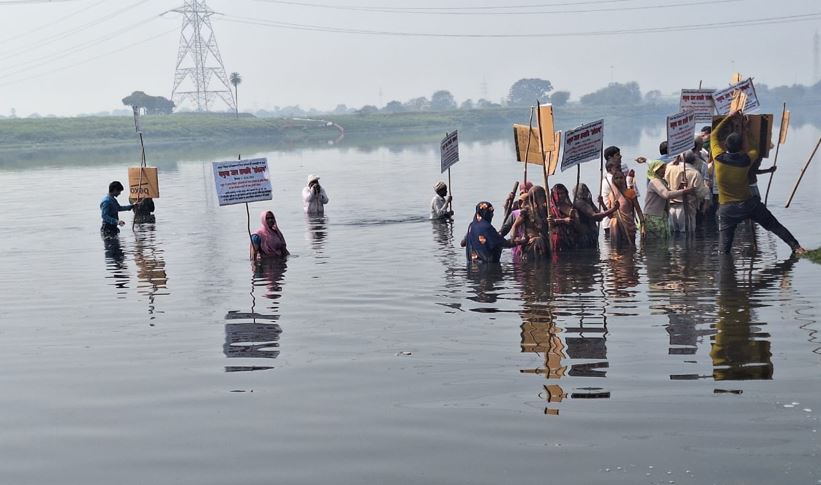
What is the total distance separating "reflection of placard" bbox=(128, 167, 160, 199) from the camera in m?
24.8

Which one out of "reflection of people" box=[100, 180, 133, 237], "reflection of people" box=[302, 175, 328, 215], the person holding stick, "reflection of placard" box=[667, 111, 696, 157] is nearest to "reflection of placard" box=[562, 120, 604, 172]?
"reflection of placard" box=[667, 111, 696, 157]

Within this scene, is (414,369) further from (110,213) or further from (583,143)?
(110,213)

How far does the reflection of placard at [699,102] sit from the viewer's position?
64.5ft

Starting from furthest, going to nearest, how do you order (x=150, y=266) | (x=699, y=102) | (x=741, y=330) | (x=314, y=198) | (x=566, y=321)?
(x=314, y=198)
(x=699, y=102)
(x=150, y=266)
(x=566, y=321)
(x=741, y=330)

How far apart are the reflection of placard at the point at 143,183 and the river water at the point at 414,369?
5988 millimetres

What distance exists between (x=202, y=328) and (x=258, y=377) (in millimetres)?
2743

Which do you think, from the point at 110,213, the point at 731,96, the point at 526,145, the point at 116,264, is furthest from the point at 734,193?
the point at 110,213

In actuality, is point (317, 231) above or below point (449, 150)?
below

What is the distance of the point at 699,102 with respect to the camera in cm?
1992

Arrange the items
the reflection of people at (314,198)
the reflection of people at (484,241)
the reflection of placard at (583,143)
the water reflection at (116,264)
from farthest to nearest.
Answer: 1. the reflection of people at (314,198)
2. the reflection of placard at (583,143)
3. the water reflection at (116,264)
4. the reflection of people at (484,241)

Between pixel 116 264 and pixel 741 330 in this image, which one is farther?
pixel 116 264

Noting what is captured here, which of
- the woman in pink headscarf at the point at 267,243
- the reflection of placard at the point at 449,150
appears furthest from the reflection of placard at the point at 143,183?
the woman in pink headscarf at the point at 267,243

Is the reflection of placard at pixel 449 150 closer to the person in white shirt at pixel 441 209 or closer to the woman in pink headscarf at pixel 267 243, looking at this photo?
the person in white shirt at pixel 441 209

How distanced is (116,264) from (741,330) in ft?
37.6
